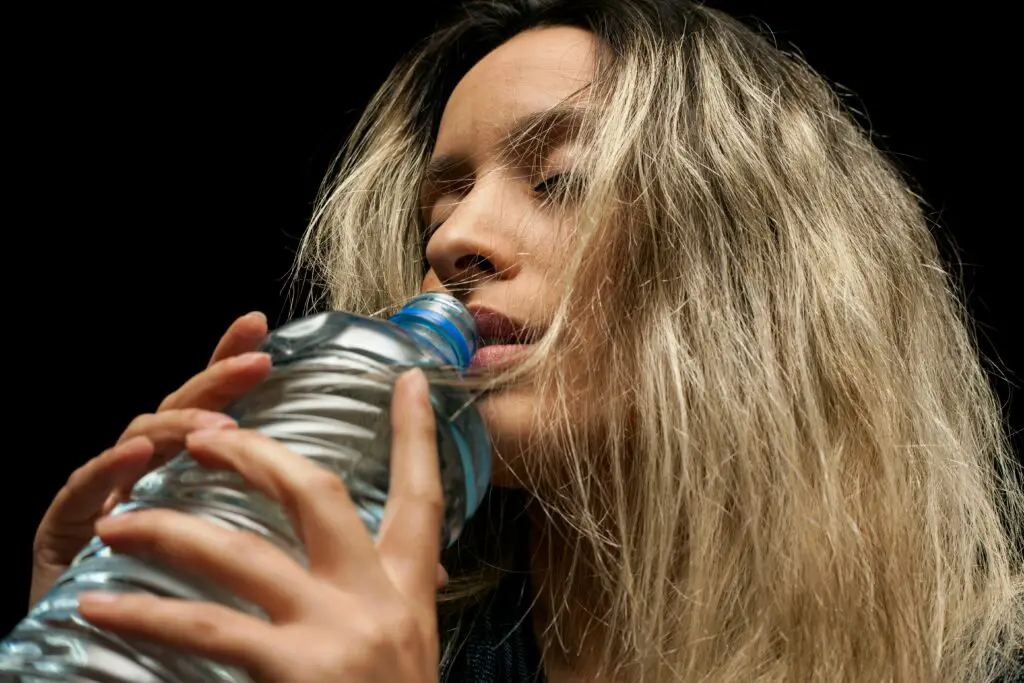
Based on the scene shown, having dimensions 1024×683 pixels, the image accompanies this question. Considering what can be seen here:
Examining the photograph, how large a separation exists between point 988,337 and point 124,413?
3.09 feet

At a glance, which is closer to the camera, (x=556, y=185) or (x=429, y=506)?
(x=429, y=506)

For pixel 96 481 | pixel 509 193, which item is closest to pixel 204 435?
pixel 96 481

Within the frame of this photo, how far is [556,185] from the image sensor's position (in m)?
0.67

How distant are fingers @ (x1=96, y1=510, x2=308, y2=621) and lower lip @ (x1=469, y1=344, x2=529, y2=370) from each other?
27 centimetres

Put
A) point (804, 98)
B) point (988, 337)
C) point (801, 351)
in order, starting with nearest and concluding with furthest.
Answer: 1. point (801, 351)
2. point (804, 98)
3. point (988, 337)

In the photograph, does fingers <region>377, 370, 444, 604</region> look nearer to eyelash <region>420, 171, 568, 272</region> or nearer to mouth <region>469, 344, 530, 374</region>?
mouth <region>469, 344, 530, 374</region>

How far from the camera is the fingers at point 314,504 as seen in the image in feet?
1.19

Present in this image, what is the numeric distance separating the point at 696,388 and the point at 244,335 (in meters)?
0.31

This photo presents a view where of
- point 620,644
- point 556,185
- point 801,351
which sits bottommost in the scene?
point 620,644

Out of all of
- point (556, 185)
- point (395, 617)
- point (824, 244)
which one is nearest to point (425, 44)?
point (556, 185)

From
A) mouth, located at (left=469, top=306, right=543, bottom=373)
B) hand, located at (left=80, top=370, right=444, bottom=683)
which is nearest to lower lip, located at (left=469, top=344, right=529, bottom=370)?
mouth, located at (left=469, top=306, right=543, bottom=373)

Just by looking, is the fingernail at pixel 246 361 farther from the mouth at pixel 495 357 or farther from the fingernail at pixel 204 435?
the mouth at pixel 495 357

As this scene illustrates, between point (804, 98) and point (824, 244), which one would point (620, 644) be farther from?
point (804, 98)

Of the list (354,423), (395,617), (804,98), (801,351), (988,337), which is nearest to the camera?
(395,617)
